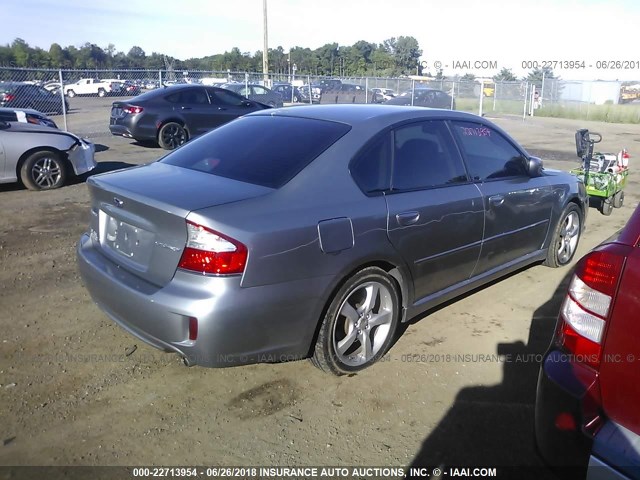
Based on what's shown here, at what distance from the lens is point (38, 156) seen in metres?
8.23

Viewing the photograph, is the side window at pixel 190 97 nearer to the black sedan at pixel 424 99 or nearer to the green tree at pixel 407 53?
the black sedan at pixel 424 99

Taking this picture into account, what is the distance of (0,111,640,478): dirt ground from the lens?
276 cm

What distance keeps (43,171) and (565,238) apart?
24.1ft

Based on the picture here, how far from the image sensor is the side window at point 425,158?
3.64m

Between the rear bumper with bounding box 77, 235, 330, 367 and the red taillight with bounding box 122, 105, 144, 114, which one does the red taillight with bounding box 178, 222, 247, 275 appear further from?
the red taillight with bounding box 122, 105, 144, 114

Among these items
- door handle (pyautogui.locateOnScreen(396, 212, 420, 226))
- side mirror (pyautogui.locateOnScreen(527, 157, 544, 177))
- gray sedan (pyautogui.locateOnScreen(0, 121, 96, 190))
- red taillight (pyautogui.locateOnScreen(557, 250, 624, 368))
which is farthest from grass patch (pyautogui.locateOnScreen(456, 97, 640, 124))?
red taillight (pyautogui.locateOnScreen(557, 250, 624, 368))

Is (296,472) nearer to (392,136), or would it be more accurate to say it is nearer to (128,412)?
(128,412)

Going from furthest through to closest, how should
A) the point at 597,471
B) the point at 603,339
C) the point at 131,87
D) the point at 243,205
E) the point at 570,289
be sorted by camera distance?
the point at 131,87 → the point at 243,205 → the point at 570,289 → the point at 603,339 → the point at 597,471

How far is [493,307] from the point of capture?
4562 mm

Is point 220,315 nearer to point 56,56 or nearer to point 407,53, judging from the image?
point 56,56

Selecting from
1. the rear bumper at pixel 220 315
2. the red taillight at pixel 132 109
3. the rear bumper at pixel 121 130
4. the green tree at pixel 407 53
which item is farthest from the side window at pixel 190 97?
the green tree at pixel 407 53

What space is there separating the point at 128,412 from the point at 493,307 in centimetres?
297

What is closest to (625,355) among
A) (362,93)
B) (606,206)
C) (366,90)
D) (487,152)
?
(487,152)

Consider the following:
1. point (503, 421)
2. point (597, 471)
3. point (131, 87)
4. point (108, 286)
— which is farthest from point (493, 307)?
point (131, 87)
